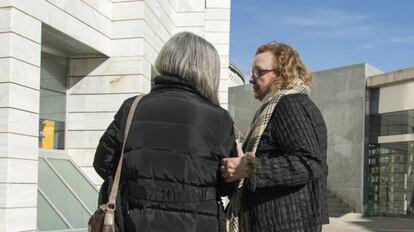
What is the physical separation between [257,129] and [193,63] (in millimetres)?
563

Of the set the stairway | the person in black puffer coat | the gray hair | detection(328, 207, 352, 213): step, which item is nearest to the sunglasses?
the person in black puffer coat

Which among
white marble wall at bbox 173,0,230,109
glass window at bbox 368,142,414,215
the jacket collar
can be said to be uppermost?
white marble wall at bbox 173,0,230,109

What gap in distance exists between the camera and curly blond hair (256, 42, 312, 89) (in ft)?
10.3

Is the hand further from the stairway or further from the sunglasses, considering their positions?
the stairway

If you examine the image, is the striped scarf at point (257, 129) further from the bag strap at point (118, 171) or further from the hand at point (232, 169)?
the bag strap at point (118, 171)

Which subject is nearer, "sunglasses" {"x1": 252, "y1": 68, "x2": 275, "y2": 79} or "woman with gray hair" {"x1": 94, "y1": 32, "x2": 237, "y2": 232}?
"woman with gray hair" {"x1": 94, "y1": 32, "x2": 237, "y2": 232}

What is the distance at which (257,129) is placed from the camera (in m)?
3.04

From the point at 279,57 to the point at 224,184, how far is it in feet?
2.67

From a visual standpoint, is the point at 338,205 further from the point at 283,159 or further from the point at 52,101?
the point at 283,159

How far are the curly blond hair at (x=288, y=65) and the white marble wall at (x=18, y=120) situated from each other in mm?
5616

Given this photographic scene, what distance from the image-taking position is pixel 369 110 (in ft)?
82.7

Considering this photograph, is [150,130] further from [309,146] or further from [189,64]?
[309,146]

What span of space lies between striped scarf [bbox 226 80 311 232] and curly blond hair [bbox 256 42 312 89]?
4 centimetres

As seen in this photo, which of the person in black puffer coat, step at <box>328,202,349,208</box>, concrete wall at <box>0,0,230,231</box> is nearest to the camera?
the person in black puffer coat
